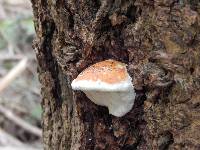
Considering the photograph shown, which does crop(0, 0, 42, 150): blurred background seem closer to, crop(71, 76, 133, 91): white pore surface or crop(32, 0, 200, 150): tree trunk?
crop(32, 0, 200, 150): tree trunk

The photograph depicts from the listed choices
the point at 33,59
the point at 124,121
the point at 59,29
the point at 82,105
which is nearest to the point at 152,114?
the point at 124,121

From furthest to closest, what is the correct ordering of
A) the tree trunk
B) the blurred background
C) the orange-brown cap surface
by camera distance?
the blurred background
the orange-brown cap surface
the tree trunk

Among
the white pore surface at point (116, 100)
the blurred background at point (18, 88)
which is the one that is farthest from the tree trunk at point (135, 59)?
the blurred background at point (18, 88)

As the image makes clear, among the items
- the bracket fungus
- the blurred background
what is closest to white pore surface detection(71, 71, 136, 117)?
the bracket fungus

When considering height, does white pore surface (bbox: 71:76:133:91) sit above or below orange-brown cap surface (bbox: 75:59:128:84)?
below

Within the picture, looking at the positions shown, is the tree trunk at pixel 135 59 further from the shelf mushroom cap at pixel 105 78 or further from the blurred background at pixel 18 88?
the blurred background at pixel 18 88

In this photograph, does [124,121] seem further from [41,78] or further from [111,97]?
[41,78]
